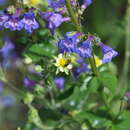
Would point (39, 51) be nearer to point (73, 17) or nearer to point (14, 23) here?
point (14, 23)

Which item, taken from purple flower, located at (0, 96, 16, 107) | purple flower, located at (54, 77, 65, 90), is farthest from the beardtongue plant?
purple flower, located at (0, 96, 16, 107)

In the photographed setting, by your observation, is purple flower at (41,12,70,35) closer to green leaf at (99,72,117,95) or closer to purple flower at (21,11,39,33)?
purple flower at (21,11,39,33)

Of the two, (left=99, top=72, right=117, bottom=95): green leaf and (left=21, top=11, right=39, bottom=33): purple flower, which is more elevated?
(left=21, top=11, right=39, bottom=33): purple flower

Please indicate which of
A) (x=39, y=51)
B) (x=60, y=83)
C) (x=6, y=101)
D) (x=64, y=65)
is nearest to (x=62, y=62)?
(x=64, y=65)

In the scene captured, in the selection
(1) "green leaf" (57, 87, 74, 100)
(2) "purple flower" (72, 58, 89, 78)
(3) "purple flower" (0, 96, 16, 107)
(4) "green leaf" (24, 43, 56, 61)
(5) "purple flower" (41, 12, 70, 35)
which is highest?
(5) "purple flower" (41, 12, 70, 35)

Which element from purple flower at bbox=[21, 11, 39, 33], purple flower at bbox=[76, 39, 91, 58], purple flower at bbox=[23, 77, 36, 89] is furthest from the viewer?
purple flower at bbox=[23, 77, 36, 89]

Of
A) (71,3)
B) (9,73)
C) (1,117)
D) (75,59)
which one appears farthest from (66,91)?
(9,73)

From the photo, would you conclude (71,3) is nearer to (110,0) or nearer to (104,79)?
Result: (104,79)
